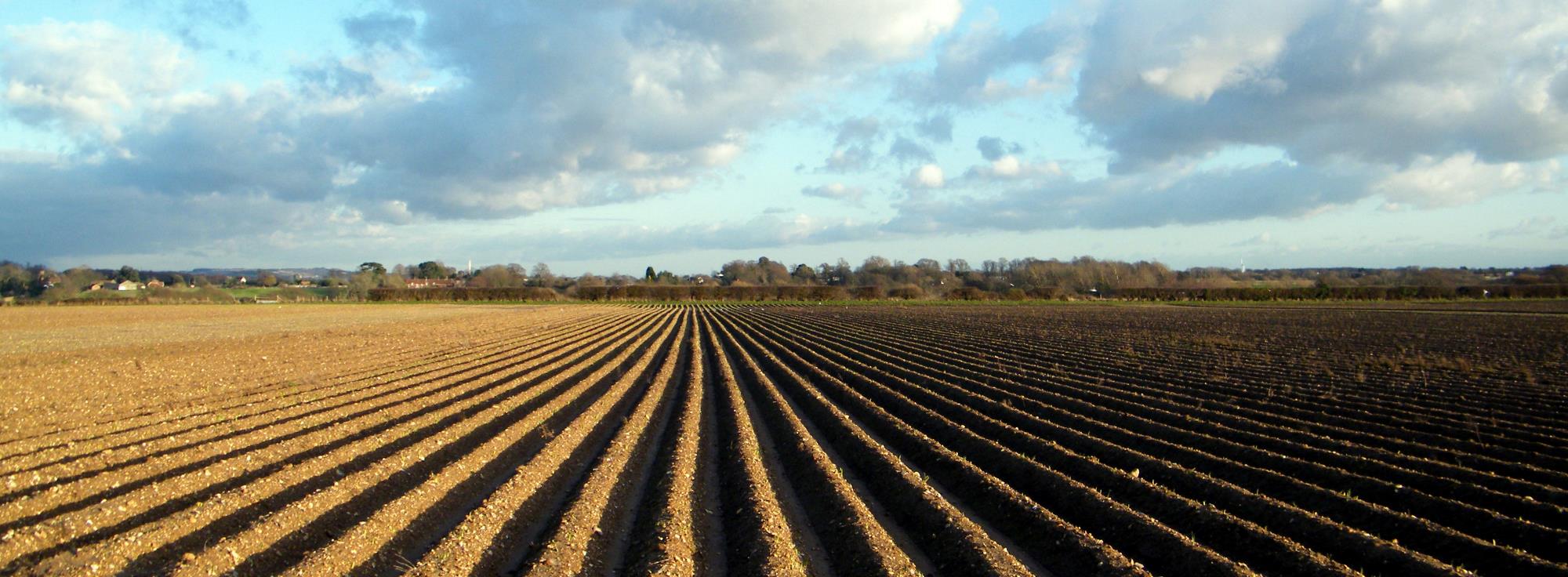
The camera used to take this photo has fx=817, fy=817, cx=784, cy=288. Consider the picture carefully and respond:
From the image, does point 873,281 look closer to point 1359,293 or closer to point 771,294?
point 771,294

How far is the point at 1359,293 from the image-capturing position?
8556 cm

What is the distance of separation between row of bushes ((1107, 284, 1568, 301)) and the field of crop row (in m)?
75.6

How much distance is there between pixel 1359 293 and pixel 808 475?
9624 cm

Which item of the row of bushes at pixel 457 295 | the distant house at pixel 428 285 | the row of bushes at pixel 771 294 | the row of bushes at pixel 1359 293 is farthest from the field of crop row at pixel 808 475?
the distant house at pixel 428 285

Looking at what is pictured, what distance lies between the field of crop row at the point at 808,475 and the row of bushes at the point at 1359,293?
75.6m

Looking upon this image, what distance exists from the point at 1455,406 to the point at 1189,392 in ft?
14.3

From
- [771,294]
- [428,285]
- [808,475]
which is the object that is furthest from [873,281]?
[808,475]

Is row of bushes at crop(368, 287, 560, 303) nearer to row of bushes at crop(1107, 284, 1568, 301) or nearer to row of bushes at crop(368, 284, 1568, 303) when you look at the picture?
row of bushes at crop(368, 284, 1568, 303)

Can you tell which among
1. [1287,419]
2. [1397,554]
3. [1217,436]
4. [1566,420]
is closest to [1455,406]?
[1566,420]

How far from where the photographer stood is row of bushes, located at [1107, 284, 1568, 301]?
3243 inches

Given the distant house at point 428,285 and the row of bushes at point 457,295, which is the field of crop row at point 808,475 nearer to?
the row of bushes at point 457,295

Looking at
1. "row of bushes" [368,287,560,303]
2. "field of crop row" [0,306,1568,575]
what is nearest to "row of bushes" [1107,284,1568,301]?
"row of bushes" [368,287,560,303]

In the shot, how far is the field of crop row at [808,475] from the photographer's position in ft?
23.5

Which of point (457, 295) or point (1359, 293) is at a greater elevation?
point (1359, 293)
